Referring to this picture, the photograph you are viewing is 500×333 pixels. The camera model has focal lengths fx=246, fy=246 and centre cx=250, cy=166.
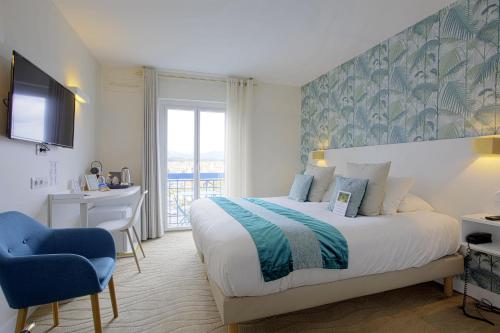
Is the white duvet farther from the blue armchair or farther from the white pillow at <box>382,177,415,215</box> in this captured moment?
the blue armchair

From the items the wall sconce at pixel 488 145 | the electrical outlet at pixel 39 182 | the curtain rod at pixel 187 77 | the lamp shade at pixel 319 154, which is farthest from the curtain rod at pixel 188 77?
the wall sconce at pixel 488 145

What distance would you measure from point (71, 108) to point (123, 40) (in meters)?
1.08

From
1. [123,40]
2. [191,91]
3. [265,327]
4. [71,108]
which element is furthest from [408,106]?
[71,108]

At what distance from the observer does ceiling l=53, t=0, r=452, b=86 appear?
234 cm

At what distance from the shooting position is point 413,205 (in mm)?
2398

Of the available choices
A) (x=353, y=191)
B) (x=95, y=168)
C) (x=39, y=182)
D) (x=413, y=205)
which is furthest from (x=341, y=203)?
(x=95, y=168)

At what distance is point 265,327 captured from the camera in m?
1.77

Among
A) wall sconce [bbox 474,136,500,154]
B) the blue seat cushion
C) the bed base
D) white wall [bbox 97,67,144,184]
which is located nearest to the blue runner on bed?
the bed base

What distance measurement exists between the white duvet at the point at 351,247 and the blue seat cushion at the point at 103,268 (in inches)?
25.2

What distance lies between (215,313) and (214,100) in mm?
3304

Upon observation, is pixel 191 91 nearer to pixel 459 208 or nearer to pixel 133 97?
pixel 133 97

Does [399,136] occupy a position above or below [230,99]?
below

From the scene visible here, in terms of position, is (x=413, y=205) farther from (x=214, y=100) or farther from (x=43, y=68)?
(x=43, y=68)

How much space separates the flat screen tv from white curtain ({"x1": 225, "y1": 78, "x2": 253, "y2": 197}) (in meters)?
2.31
